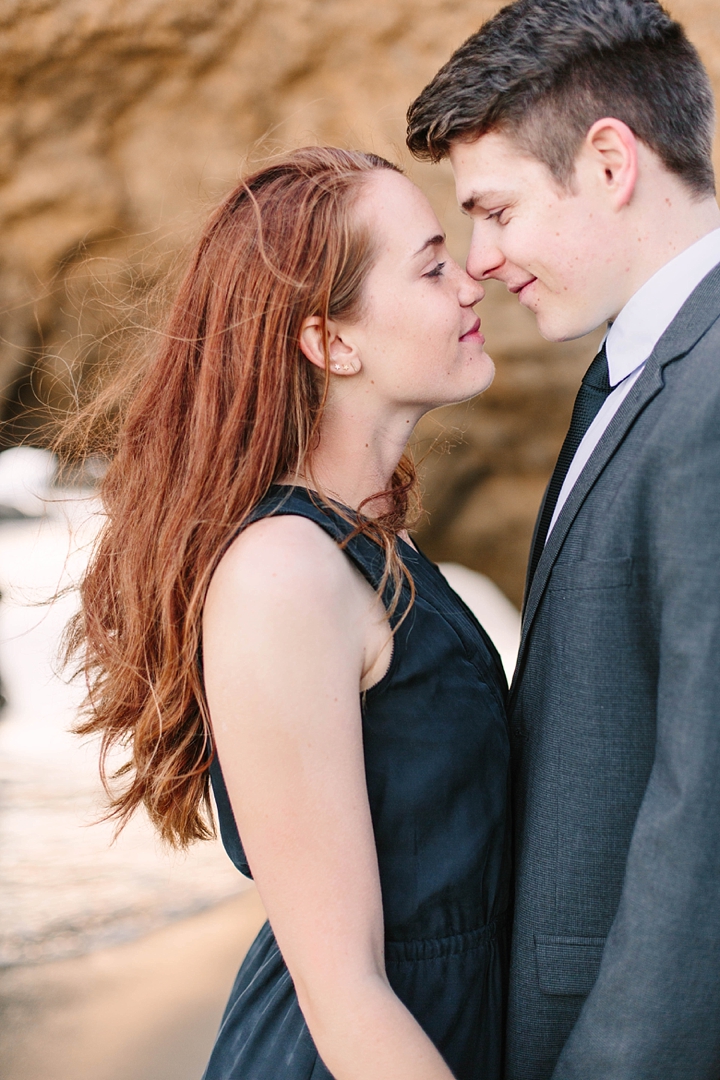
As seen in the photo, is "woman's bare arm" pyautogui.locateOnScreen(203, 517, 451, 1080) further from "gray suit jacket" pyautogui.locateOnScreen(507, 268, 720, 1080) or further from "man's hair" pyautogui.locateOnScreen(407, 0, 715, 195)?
"man's hair" pyautogui.locateOnScreen(407, 0, 715, 195)

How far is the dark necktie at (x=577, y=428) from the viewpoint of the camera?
46.0 inches

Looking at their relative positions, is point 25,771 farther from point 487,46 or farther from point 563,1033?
point 487,46

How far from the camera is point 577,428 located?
3.88ft

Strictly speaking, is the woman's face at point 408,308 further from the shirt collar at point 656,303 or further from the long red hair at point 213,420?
the shirt collar at point 656,303

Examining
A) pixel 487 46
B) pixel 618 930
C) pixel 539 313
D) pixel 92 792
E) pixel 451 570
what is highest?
pixel 487 46

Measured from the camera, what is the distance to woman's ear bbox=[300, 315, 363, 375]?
3.40ft

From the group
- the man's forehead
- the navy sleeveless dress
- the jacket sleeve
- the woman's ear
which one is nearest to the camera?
the jacket sleeve

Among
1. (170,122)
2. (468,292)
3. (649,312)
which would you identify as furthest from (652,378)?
(170,122)

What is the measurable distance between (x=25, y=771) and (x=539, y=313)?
1743 millimetres

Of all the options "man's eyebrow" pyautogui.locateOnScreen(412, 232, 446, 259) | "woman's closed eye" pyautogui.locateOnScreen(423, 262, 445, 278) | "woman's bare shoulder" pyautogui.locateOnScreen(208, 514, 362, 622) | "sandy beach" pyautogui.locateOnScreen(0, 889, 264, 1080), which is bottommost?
"sandy beach" pyautogui.locateOnScreen(0, 889, 264, 1080)

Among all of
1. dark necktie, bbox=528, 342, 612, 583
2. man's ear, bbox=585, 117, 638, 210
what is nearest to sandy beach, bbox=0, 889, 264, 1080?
dark necktie, bbox=528, 342, 612, 583

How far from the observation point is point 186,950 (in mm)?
2062

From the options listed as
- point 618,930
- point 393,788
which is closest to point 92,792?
point 393,788

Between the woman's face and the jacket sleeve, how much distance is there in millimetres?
366
